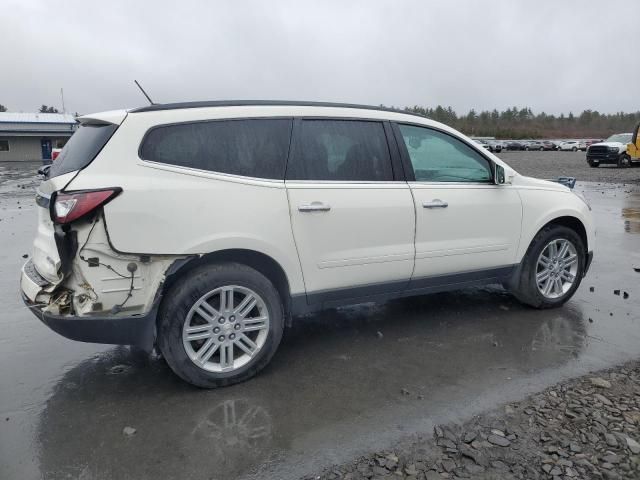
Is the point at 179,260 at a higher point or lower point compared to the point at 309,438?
higher

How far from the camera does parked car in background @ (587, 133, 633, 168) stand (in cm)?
2755

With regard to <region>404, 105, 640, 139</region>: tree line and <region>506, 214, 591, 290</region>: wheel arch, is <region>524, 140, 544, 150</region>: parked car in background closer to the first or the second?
<region>404, 105, 640, 139</region>: tree line

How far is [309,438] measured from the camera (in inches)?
123

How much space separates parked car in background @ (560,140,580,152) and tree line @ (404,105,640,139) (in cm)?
2496

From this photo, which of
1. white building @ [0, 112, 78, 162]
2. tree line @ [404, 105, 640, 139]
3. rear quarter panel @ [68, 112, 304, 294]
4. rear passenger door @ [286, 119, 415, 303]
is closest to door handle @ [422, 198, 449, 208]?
rear passenger door @ [286, 119, 415, 303]

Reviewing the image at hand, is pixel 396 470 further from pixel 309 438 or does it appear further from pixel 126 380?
pixel 126 380

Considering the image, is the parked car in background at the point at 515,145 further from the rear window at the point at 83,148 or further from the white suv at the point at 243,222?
the rear window at the point at 83,148

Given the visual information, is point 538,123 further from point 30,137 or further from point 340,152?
point 340,152

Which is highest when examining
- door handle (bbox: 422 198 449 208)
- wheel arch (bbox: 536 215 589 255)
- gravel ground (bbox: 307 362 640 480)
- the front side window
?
the front side window

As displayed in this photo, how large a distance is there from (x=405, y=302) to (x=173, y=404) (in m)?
2.84

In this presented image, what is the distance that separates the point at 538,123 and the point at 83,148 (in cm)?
11976

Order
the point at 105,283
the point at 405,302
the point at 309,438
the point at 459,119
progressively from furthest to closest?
the point at 459,119 < the point at 405,302 < the point at 105,283 < the point at 309,438

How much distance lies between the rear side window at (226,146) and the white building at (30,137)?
1887 inches

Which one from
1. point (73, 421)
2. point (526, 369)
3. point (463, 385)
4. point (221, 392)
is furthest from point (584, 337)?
point (73, 421)
